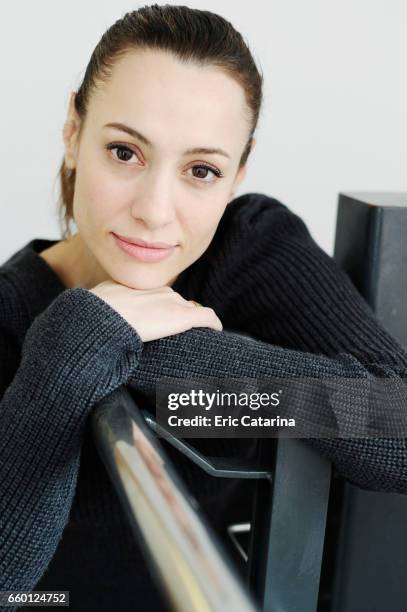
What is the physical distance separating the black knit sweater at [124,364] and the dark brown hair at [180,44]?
0.17 m

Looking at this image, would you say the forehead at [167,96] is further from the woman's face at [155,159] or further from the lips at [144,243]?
the lips at [144,243]

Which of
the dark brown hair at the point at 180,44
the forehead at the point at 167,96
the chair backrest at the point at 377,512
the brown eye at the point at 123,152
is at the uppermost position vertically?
the dark brown hair at the point at 180,44

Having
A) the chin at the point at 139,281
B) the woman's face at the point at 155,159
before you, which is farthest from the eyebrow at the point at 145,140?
the chin at the point at 139,281

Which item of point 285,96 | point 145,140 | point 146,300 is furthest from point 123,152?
point 285,96

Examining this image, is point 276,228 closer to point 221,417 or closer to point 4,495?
point 221,417

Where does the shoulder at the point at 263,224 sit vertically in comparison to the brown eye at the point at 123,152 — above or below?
below

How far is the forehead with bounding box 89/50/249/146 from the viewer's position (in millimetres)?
693

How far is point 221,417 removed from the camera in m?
0.64

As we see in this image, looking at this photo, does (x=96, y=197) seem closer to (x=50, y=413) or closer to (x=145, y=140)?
(x=145, y=140)

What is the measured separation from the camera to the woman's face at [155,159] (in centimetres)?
70

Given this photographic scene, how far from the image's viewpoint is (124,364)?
1.98ft

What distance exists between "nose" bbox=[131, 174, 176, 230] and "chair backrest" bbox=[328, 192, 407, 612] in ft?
0.63

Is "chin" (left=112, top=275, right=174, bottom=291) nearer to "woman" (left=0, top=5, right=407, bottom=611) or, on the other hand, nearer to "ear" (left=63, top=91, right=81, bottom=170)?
"woman" (left=0, top=5, right=407, bottom=611)

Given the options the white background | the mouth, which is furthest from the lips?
the white background
